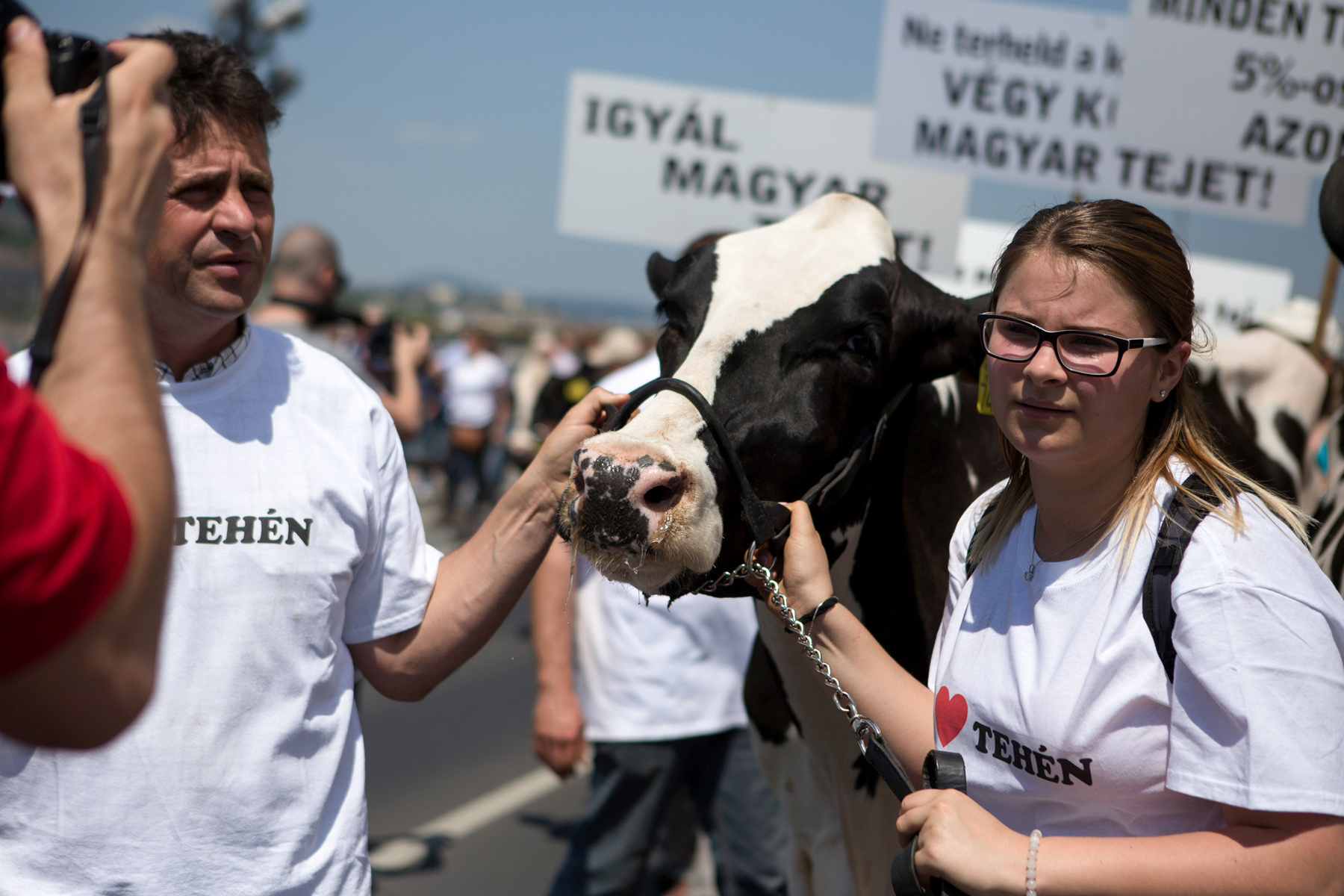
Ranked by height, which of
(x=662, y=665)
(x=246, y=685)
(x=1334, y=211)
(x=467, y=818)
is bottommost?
(x=467, y=818)

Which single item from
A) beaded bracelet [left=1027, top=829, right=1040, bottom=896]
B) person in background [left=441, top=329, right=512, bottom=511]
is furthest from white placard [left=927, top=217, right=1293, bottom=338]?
person in background [left=441, top=329, right=512, bottom=511]

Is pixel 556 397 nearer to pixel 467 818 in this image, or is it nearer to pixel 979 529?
pixel 467 818

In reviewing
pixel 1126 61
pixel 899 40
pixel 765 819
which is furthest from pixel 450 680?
pixel 1126 61

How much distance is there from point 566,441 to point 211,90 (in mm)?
933

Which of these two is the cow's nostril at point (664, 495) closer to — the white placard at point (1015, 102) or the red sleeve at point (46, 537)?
the red sleeve at point (46, 537)

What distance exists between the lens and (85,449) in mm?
927

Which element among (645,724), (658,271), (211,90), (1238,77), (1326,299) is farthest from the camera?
(1238,77)

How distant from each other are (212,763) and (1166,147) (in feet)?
14.8

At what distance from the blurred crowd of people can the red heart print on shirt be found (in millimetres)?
1887

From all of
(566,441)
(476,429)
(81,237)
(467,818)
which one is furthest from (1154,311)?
(476,429)

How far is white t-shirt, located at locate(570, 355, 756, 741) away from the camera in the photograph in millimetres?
3580

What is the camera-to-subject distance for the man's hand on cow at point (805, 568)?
182cm

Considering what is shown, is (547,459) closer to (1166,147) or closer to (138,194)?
(138,194)

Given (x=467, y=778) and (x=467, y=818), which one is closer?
(x=467, y=818)
